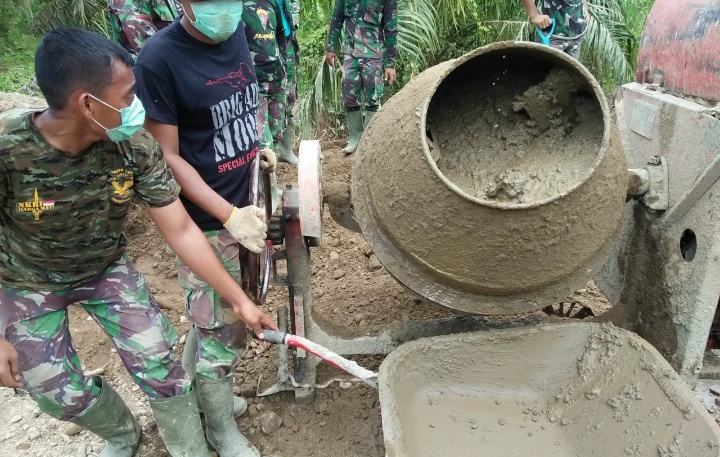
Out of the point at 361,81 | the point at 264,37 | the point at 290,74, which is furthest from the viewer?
the point at 361,81

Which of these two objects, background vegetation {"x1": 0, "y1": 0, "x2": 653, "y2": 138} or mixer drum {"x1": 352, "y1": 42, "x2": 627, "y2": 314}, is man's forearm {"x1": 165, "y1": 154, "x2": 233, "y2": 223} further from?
background vegetation {"x1": 0, "y1": 0, "x2": 653, "y2": 138}

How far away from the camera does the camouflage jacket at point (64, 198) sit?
1776mm

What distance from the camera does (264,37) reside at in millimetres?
4113

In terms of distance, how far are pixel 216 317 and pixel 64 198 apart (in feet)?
2.33

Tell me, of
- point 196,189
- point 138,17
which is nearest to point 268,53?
point 138,17

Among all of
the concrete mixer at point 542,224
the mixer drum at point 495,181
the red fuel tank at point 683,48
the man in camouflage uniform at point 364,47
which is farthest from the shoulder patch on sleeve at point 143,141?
the man in camouflage uniform at point 364,47

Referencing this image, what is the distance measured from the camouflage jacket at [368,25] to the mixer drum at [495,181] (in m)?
3.40

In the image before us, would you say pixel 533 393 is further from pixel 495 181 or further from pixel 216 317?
pixel 216 317

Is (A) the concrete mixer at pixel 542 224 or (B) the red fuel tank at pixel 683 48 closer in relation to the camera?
(A) the concrete mixer at pixel 542 224

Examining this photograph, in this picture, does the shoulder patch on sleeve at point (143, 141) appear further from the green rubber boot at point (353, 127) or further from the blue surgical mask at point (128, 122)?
the green rubber boot at point (353, 127)

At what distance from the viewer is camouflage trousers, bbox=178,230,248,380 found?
2252 millimetres

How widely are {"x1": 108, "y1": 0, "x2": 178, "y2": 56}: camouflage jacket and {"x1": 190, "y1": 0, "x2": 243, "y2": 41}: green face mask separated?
1548 millimetres

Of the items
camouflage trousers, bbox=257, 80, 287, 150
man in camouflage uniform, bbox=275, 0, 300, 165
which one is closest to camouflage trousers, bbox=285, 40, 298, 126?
man in camouflage uniform, bbox=275, 0, 300, 165

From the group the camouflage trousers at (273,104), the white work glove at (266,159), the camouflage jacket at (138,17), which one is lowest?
the camouflage trousers at (273,104)
